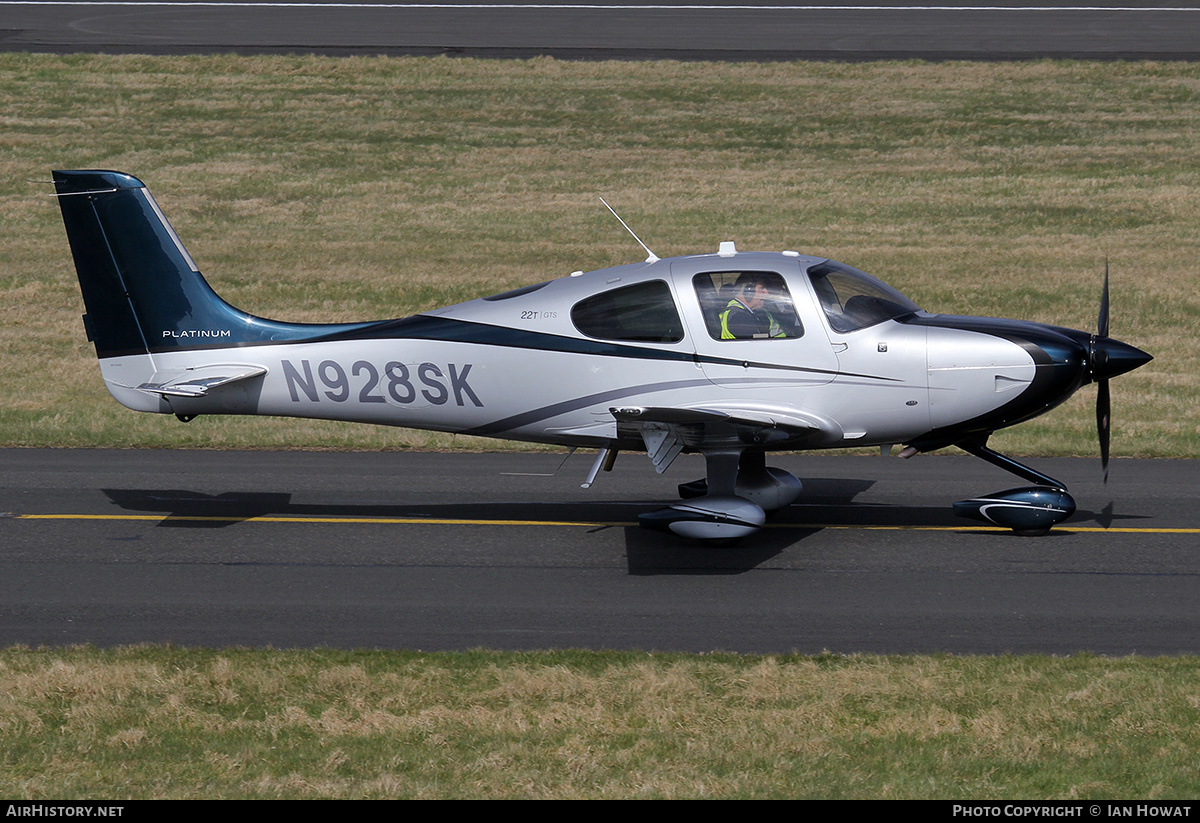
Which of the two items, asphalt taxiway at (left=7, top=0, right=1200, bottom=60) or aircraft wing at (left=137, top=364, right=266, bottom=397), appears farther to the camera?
asphalt taxiway at (left=7, top=0, right=1200, bottom=60)

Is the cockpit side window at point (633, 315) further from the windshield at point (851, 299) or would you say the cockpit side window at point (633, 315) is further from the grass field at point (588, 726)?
the grass field at point (588, 726)

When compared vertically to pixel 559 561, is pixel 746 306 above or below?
above

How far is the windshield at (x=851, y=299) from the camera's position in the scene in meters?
10.8

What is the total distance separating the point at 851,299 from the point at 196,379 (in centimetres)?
575

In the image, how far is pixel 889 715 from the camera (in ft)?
24.2

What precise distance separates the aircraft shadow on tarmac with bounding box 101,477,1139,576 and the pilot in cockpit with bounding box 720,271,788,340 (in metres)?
1.84

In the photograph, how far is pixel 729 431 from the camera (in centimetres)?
1070

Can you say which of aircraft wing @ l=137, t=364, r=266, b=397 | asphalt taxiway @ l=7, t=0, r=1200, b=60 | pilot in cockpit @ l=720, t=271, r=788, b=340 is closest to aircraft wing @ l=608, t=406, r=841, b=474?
pilot in cockpit @ l=720, t=271, r=788, b=340

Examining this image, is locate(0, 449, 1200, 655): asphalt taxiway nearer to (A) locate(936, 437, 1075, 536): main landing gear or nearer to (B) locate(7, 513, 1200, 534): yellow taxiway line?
(B) locate(7, 513, 1200, 534): yellow taxiway line

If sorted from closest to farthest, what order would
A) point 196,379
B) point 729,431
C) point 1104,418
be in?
point 729,431 < point 1104,418 < point 196,379

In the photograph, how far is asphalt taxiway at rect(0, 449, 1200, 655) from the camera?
911 cm

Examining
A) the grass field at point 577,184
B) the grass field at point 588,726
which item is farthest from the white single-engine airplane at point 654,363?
the grass field at point 577,184

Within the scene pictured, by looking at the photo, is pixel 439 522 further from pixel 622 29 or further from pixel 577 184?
pixel 622 29

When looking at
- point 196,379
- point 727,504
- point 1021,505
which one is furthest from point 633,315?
point 196,379
